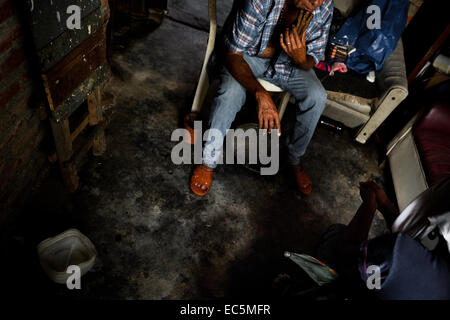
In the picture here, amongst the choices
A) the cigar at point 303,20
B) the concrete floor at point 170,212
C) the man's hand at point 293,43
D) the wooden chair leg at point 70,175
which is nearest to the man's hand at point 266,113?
the man's hand at point 293,43

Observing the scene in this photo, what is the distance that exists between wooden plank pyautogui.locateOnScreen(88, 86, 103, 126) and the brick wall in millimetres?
306

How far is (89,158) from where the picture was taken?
8.27 feet

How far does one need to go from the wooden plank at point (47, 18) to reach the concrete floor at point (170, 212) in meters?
1.21

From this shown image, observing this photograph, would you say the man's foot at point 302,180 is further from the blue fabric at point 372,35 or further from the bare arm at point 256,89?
the blue fabric at point 372,35

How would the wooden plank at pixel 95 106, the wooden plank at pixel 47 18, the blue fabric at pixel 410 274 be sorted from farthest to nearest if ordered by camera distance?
1. the wooden plank at pixel 95 106
2. the wooden plank at pixel 47 18
3. the blue fabric at pixel 410 274

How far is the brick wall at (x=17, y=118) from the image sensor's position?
1.43 m

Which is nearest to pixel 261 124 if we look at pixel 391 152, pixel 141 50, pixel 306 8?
pixel 306 8

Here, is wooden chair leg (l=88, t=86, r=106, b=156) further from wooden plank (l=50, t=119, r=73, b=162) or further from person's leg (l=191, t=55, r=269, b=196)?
person's leg (l=191, t=55, r=269, b=196)

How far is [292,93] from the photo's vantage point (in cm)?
261

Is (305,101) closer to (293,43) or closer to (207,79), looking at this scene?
(293,43)

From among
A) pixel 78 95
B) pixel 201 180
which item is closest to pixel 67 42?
pixel 78 95

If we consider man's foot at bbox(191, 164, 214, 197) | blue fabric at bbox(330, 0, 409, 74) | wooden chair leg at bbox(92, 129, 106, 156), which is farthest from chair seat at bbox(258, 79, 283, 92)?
wooden chair leg at bbox(92, 129, 106, 156)

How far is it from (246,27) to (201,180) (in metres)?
1.21
